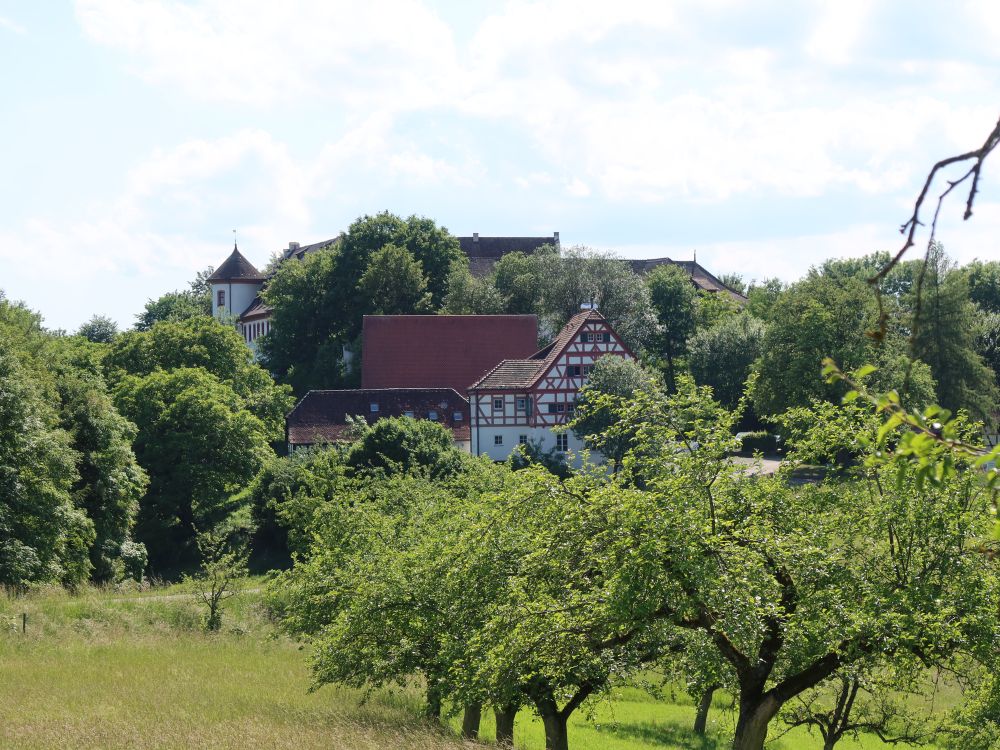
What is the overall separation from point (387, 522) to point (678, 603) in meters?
11.3

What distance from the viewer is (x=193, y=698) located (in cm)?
1888

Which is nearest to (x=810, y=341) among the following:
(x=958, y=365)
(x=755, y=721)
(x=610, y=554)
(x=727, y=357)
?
(x=958, y=365)

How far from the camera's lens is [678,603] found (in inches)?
454

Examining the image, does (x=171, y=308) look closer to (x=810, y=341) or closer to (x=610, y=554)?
(x=810, y=341)

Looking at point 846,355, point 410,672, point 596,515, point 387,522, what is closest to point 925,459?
point 596,515

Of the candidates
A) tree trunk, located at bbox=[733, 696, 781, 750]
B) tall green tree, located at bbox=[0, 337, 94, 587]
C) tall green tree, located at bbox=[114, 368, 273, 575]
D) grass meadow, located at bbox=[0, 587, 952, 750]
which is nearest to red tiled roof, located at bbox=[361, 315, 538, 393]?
tall green tree, located at bbox=[114, 368, 273, 575]

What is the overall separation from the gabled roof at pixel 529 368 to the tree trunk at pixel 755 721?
48896 millimetres

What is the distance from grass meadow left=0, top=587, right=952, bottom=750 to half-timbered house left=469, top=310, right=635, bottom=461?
27987 mm

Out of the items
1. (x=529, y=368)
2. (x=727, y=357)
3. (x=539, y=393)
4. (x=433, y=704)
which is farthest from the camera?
(x=727, y=357)

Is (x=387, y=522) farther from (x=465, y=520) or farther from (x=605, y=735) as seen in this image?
(x=605, y=735)

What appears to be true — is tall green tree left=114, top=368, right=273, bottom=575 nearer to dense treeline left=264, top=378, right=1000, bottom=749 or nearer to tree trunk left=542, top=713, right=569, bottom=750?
tree trunk left=542, top=713, right=569, bottom=750

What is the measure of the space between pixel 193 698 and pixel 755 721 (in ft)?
32.3

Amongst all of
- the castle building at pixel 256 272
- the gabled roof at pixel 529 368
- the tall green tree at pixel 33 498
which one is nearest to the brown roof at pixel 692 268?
the castle building at pixel 256 272

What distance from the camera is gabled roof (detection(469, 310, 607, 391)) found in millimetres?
61625
